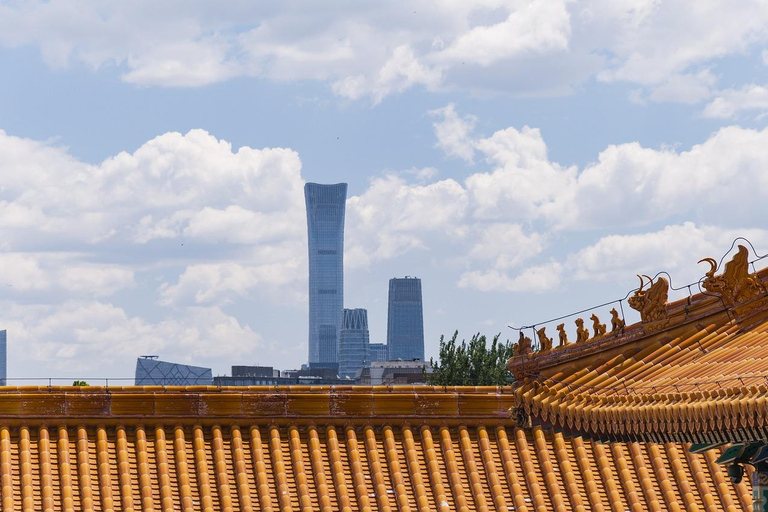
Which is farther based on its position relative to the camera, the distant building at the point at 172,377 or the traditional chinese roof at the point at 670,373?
the distant building at the point at 172,377

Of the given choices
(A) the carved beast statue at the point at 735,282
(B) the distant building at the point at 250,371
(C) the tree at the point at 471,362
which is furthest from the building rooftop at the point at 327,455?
(B) the distant building at the point at 250,371

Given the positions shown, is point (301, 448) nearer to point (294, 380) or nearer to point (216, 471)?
point (216, 471)

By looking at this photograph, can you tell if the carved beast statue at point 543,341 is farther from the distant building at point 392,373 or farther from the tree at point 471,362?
the distant building at point 392,373

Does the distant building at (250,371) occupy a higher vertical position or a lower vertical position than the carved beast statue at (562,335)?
higher

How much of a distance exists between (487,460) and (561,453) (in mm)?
1004

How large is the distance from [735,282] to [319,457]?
21.2ft

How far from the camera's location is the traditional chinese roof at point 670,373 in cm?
991

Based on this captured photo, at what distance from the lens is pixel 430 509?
1614cm

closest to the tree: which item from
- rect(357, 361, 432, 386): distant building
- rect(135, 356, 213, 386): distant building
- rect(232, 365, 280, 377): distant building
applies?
rect(135, 356, 213, 386): distant building

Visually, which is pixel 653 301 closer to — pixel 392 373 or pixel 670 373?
pixel 670 373

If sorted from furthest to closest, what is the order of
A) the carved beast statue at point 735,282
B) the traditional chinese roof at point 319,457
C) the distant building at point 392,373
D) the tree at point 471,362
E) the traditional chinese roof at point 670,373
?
the distant building at point 392,373 < the tree at point 471,362 < the traditional chinese roof at point 319,457 < the carved beast statue at point 735,282 < the traditional chinese roof at point 670,373

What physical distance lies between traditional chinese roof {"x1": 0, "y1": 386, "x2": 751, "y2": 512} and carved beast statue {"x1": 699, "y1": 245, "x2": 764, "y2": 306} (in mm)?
5028

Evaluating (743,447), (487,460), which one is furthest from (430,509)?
(743,447)

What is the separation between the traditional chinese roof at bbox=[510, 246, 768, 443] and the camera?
390 inches
